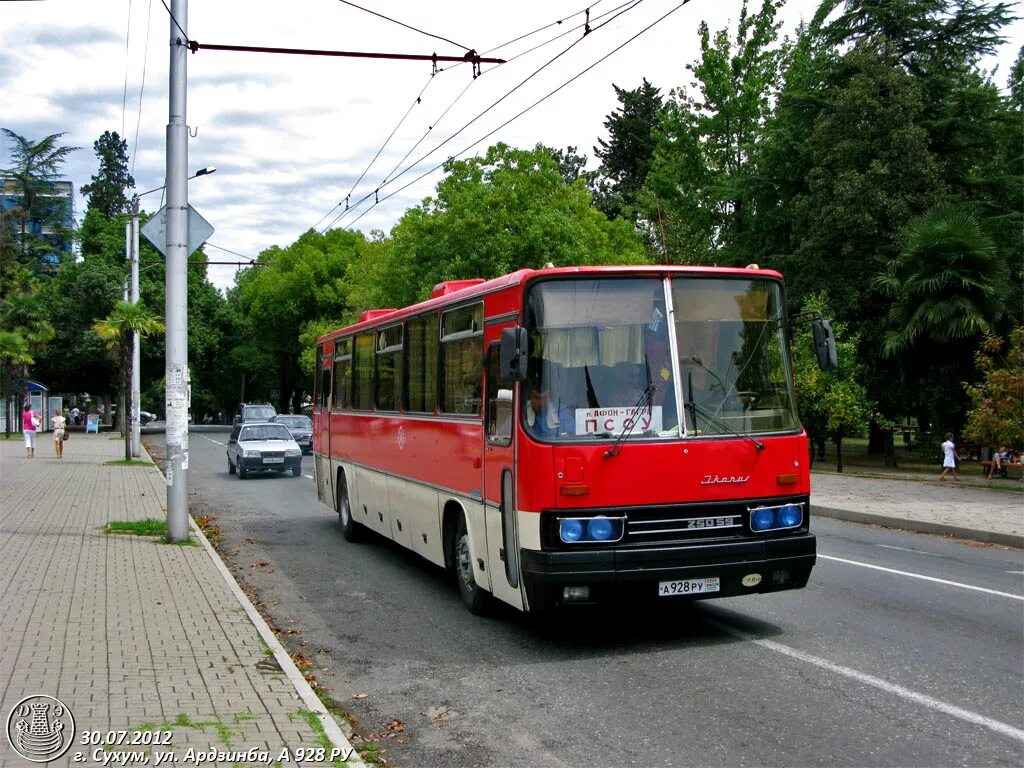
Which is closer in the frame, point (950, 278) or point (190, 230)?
point (190, 230)

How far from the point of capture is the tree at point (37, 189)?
84438 mm

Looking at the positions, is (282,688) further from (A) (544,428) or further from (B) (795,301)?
(B) (795,301)

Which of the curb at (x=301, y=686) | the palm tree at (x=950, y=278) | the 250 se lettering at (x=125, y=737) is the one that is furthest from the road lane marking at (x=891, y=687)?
the palm tree at (x=950, y=278)

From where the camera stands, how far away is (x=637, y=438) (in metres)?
7.59

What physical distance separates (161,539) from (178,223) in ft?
13.8

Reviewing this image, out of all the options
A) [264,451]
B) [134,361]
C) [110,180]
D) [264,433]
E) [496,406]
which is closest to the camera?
[496,406]

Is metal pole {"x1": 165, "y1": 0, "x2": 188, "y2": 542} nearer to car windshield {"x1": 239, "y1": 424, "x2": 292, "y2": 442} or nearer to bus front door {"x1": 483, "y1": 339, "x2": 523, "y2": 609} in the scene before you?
bus front door {"x1": 483, "y1": 339, "x2": 523, "y2": 609}

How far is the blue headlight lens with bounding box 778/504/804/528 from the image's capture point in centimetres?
797

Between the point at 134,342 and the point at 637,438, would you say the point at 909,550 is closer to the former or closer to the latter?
the point at 637,438

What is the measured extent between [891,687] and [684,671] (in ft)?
4.44

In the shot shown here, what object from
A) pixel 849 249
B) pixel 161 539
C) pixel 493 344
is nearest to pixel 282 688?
pixel 493 344

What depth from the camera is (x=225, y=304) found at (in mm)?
69250

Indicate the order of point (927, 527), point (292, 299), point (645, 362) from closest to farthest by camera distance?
point (645, 362)
point (927, 527)
point (292, 299)

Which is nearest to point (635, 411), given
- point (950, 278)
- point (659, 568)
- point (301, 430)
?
point (659, 568)
